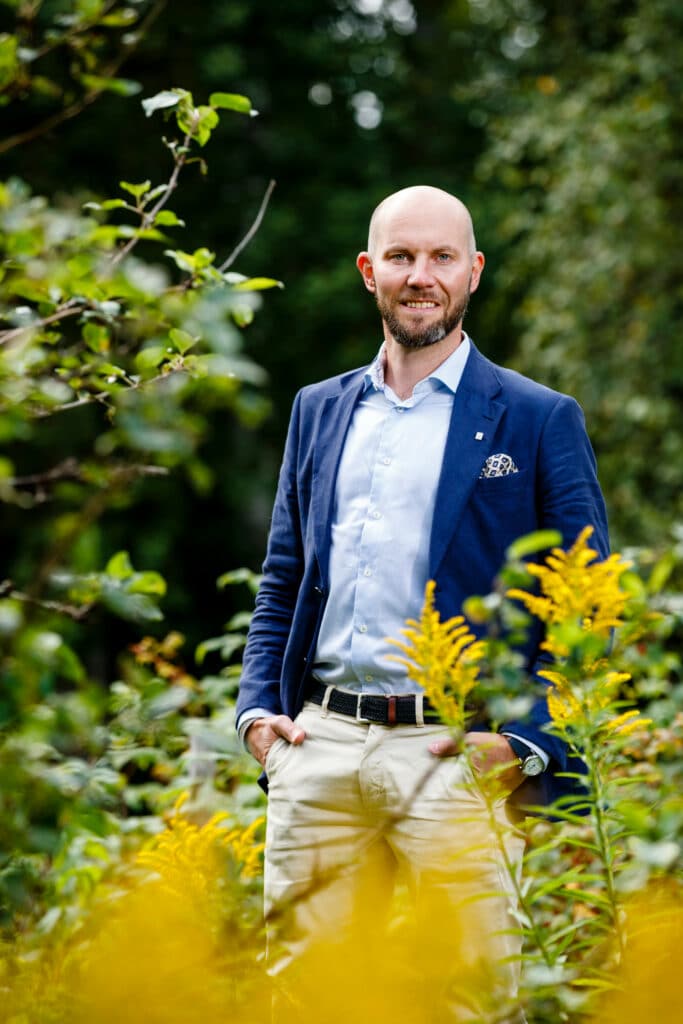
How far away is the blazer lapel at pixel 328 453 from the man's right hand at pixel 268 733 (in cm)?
30

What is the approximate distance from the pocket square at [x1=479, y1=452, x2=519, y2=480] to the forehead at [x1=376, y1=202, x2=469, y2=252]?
45cm

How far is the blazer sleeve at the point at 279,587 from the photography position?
2.75 meters

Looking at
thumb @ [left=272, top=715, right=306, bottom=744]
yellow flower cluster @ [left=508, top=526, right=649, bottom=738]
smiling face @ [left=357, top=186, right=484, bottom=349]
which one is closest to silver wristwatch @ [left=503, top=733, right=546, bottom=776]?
thumb @ [left=272, top=715, right=306, bottom=744]

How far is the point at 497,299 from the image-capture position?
11.3 meters

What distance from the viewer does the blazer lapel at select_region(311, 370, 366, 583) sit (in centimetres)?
259

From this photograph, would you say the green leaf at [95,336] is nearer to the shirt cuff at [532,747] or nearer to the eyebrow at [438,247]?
the eyebrow at [438,247]

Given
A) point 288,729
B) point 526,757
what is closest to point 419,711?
point 526,757

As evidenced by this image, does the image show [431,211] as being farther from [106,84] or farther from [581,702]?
[581,702]

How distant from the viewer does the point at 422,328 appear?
2.58 m

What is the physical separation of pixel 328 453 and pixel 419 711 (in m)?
0.59

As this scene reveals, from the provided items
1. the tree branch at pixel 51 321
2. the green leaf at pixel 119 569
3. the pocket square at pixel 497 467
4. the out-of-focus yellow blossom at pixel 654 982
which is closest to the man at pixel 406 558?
the pocket square at pixel 497 467

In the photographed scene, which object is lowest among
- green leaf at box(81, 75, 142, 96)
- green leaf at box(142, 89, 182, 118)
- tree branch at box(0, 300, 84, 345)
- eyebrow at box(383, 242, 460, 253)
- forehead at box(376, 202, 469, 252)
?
tree branch at box(0, 300, 84, 345)

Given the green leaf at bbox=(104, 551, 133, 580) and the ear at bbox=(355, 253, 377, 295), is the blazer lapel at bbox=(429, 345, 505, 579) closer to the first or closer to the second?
the ear at bbox=(355, 253, 377, 295)

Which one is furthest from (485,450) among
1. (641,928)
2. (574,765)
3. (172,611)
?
(172,611)
